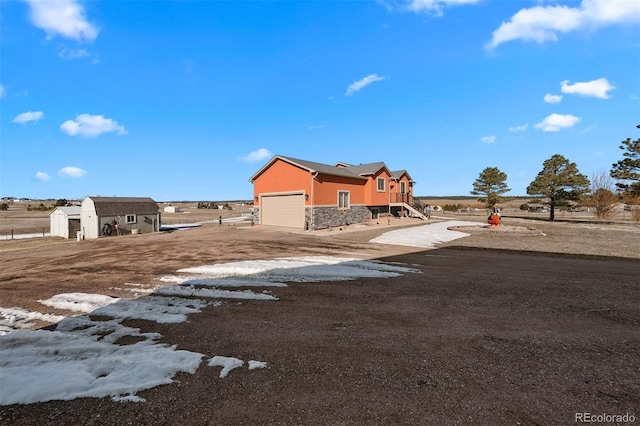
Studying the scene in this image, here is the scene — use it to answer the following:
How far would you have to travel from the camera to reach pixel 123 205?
29.9m

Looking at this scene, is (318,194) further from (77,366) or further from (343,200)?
(77,366)

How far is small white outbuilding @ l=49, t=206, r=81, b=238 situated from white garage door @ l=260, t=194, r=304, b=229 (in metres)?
20.2

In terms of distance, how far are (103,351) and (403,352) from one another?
4.48 meters

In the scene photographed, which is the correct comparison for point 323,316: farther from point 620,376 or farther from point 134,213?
point 134,213

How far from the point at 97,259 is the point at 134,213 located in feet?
69.4

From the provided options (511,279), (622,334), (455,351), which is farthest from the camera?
(511,279)

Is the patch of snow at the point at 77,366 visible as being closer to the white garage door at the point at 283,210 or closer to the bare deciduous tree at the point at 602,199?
the white garage door at the point at 283,210

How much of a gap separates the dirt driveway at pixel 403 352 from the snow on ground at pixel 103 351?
0.19 metres

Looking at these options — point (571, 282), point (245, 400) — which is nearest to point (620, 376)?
point (245, 400)

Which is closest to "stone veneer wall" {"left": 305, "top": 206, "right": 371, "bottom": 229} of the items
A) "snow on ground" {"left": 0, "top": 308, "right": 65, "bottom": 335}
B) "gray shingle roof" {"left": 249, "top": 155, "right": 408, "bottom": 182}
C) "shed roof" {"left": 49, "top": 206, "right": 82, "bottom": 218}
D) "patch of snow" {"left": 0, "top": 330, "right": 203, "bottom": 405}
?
"gray shingle roof" {"left": 249, "top": 155, "right": 408, "bottom": 182}

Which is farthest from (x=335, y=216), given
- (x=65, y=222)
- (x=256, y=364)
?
(x=65, y=222)

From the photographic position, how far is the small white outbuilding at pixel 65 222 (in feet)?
93.4

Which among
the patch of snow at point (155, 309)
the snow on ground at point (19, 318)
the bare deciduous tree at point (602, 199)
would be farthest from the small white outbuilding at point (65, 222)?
the bare deciduous tree at point (602, 199)

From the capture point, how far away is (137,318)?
530 cm
